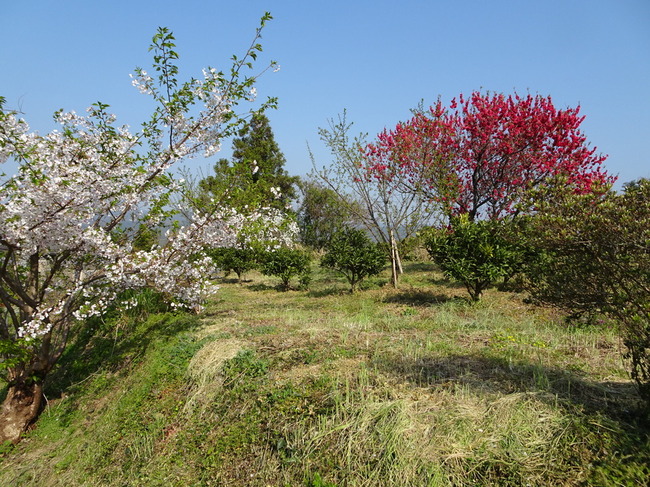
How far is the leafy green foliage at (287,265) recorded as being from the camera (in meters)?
15.3

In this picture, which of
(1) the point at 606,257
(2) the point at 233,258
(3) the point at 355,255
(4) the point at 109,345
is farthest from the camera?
(2) the point at 233,258

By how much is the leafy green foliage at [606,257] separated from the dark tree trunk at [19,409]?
8.40 m

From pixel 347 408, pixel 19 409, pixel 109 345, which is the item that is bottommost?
pixel 19 409

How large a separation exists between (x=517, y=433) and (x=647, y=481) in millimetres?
916

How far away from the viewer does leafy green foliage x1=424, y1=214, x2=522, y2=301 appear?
9.29 metres

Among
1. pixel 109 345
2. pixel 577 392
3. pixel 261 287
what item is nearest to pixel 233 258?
pixel 261 287

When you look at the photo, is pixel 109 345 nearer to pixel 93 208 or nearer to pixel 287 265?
pixel 93 208

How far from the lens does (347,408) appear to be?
4.12m

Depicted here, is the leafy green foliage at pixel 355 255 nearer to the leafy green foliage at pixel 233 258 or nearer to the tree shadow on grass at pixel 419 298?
the tree shadow on grass at pixel 419 298

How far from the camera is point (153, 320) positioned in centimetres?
912

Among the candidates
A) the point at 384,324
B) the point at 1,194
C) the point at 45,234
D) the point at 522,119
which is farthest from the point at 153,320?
the point at 522,119

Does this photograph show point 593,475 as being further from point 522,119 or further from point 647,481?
point 522,119

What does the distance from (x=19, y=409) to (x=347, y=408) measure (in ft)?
20.2

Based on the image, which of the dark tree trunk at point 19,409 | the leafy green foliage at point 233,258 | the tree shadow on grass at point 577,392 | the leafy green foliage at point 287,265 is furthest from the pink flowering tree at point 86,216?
the leafy green foliage at point 233,258
